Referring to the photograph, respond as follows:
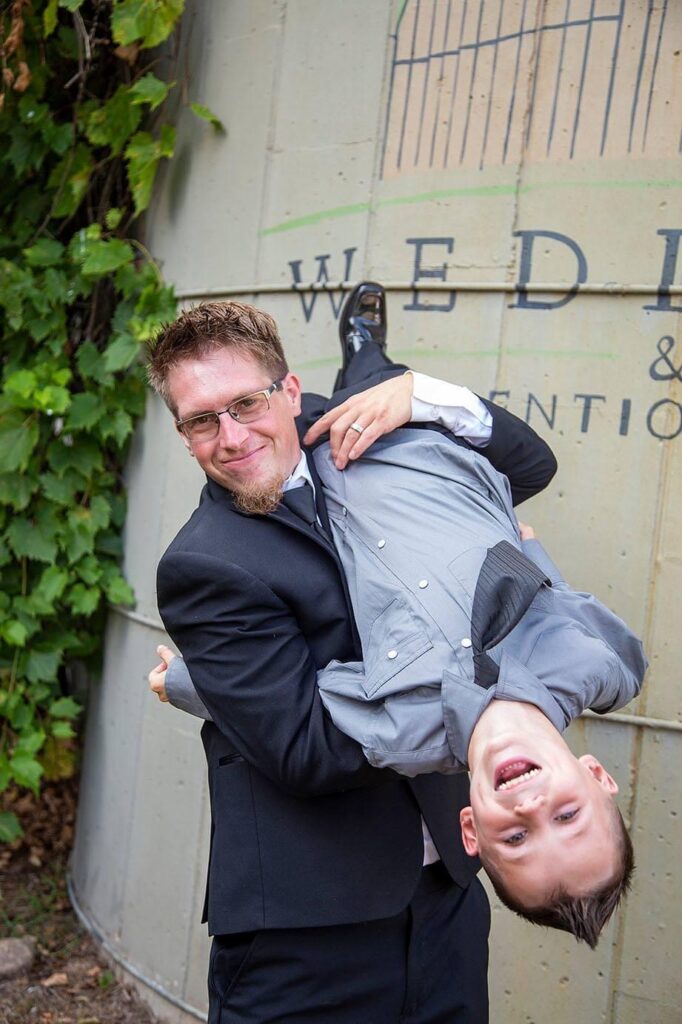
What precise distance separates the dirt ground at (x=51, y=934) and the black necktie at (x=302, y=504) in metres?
2.43

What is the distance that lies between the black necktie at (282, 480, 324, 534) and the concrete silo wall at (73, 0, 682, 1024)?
105cm

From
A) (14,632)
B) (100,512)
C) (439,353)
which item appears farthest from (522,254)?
(14,632)

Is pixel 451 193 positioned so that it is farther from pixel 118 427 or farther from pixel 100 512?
pixel 100 512

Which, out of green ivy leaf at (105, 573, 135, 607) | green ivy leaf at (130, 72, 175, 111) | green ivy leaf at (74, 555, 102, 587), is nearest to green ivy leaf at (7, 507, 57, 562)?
green ivy leaf at (74, 555, 102, 587)

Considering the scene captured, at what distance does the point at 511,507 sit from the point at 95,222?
2579 mm

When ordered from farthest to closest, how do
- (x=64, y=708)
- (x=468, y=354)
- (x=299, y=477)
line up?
1. (x=64, y=708)
2. (x=468, y=354)
3. (x=299, y=477)

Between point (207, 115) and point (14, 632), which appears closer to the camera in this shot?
point (207, 115)

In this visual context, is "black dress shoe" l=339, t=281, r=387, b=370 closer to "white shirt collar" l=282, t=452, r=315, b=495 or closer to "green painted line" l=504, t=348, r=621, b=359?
"green painted line" l=504, t=348, r=621, b=359

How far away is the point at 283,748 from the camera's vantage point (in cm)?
185

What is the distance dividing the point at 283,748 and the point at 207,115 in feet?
7.78

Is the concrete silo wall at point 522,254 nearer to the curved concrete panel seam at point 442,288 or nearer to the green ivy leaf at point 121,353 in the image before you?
the curved concrete panel seam at point 442,288

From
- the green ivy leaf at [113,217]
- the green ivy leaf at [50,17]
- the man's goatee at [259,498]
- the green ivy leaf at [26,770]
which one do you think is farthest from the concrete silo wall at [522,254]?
the man's goatee at [259,498]

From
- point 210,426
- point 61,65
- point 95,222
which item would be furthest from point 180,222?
point 210,426

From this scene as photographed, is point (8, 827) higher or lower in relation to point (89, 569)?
lower
